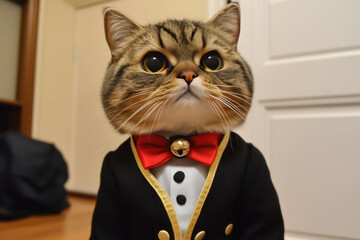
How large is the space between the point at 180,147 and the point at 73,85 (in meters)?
1.66

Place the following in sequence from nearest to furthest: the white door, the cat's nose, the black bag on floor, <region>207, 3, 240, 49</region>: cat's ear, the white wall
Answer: the cat's nose < <region>207, 3, 240, 49</region>: cat's ear < the white door < the black bag on floor < the white wall

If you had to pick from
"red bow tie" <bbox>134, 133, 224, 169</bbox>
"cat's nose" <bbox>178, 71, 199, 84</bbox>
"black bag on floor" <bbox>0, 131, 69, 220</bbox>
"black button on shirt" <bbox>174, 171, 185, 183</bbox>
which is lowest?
"black bag on floor" <bbox>0, 131, 69, 220</bbox>

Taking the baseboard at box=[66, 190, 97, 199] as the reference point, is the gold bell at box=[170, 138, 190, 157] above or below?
above


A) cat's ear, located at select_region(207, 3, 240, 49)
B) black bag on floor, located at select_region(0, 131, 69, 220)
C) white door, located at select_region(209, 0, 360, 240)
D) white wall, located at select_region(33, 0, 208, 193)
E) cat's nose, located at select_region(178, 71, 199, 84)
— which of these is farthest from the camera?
white wall, located at select_region(33, 0, 208, 193)

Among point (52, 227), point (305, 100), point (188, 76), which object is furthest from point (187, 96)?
point (52, 227)

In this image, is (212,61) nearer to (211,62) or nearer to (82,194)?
(211,62)

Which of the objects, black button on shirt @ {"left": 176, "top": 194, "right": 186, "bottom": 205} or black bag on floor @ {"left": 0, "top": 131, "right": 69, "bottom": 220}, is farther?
black bag on floor @ {"left": 0, "top": 131, "right": 69, "bottom": 220}

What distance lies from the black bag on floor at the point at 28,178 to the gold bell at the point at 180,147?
113cm

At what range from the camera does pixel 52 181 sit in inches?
57.7

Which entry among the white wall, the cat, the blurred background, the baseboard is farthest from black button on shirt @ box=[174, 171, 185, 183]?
Answer: the baseboard

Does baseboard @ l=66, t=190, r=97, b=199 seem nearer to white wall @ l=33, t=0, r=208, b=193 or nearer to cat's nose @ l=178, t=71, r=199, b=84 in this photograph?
white wall @ l=33, t=0, r=208, b=193

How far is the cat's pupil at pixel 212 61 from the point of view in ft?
1.65

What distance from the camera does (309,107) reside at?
110cm

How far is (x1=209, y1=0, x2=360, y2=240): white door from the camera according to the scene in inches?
40.7
